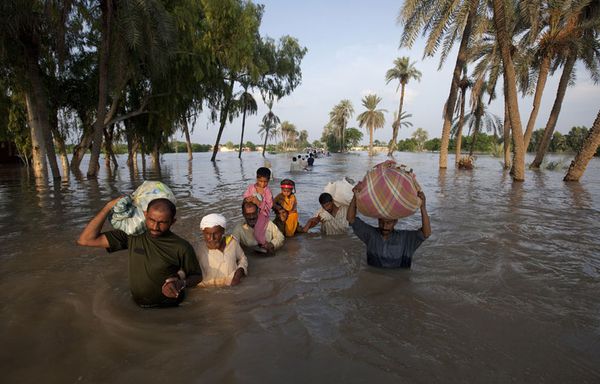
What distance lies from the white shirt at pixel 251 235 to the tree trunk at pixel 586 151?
14667 mm

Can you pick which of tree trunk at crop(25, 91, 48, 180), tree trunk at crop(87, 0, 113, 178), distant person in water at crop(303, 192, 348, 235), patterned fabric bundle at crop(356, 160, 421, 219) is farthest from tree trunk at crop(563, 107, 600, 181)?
tree trunk at crop(25, 91, 48, 180)

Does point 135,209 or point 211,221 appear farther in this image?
point 211,221

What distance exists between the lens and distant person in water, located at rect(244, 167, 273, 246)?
5371mm

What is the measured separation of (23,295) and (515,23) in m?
24.2

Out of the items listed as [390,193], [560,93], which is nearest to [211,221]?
[390,193]

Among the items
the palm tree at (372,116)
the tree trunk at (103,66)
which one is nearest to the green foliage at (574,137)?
the palm tree at (372,116)

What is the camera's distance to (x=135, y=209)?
3.19 metres

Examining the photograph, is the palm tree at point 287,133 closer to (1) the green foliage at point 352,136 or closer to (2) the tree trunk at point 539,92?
(1) the green foliage at point 352,136

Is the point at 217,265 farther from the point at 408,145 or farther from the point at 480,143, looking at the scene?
the point at 408,145

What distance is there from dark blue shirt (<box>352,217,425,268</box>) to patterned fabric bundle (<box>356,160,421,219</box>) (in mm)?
459

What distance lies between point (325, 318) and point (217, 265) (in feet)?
4.92

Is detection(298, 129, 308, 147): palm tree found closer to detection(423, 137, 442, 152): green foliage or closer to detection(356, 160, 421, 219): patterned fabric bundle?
detection(423, 137, 442, 152): green foliage

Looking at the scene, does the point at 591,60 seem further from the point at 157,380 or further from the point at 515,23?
the point at 157,380

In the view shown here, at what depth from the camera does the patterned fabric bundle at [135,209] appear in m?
3.09
